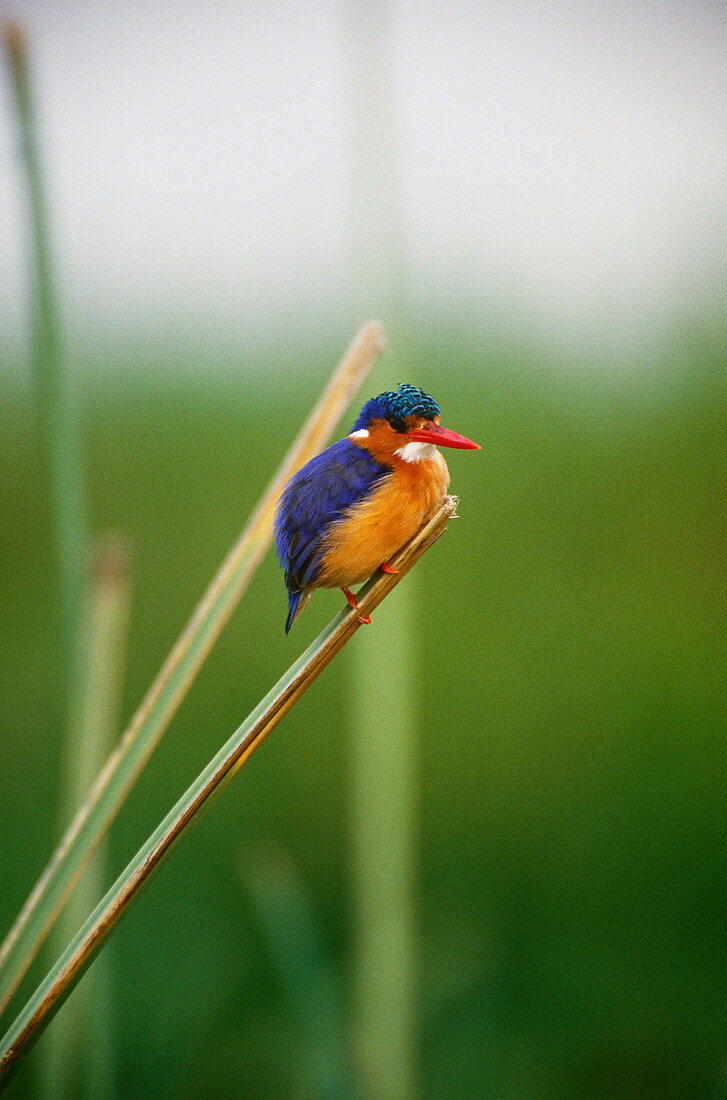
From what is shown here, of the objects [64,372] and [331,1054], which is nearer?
[64,372]

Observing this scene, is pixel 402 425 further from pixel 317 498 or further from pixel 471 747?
pixel 471 747

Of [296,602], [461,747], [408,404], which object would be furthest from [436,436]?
[461,747]

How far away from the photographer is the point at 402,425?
0.33 m

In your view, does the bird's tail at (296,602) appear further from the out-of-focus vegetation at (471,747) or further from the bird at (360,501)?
the out-of-focus vegetation at (471,747)

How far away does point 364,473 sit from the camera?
14.4 inches

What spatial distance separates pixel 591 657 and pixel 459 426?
1.49 feet

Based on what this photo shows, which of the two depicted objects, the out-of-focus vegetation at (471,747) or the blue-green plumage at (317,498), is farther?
the out-of-focus vegetation at (471,747)

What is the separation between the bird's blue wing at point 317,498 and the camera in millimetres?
364

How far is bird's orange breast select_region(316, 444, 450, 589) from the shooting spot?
0.35 m

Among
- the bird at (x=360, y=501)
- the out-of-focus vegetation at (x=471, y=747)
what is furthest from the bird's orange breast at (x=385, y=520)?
the out-of-focus vegetation at (x=471, y=747)

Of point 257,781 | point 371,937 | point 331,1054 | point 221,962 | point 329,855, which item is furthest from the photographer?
point 257,781

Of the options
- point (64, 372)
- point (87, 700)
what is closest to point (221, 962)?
point (87, 700)

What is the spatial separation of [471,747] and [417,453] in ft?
3.08

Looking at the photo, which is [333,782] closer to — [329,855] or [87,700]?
[329,855]
